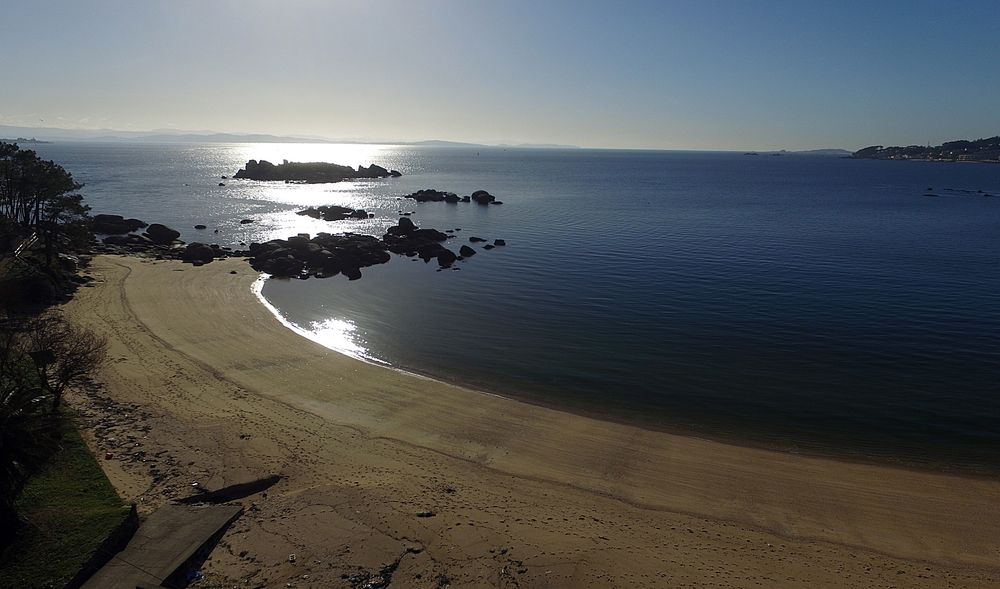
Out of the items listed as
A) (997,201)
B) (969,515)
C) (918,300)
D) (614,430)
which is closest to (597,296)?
(614,430)

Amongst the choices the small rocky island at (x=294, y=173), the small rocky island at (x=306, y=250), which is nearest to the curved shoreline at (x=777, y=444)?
the small rocky island at (x=306, y=250)

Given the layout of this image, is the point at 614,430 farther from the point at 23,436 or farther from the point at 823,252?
the point at 823,252

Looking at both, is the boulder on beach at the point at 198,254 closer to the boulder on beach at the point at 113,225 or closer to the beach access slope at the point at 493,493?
the boulder on beach at the point at 113,225

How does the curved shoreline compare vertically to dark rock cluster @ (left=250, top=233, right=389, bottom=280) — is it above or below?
below

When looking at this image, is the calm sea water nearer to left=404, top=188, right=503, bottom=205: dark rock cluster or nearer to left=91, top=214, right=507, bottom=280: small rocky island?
left=91, top=214, right=507, bottom=280: small rocky island

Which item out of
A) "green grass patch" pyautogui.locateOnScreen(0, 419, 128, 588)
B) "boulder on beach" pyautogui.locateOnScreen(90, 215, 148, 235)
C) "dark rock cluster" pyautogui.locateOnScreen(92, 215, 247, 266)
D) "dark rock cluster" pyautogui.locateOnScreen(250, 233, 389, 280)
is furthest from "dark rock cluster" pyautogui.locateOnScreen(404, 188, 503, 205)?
"green grass patch" pyautogui.locateOnScreen(0, 419, 128, 588)
